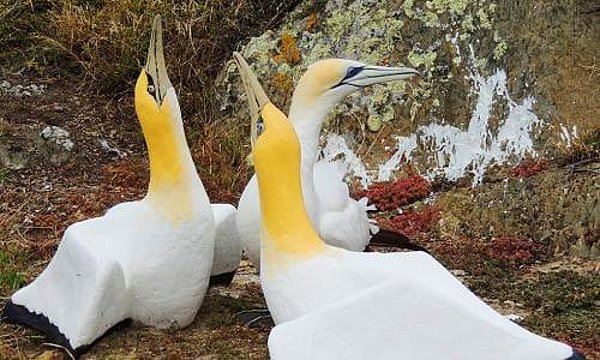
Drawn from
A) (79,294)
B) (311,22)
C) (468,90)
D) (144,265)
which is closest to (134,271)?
Answer: (144,265)

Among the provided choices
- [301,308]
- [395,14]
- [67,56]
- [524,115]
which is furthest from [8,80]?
[301,308]

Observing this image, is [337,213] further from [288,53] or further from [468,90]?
[288,53]

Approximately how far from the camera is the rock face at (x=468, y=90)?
6383 millimetres

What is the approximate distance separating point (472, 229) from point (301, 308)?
2516 mm

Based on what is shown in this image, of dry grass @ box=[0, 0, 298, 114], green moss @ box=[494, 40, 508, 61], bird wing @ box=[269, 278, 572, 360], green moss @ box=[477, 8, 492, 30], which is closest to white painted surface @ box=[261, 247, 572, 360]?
bird wing @ box=[269, 278, 572, 360]

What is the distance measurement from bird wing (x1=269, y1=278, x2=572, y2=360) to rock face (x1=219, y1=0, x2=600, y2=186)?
3113mm

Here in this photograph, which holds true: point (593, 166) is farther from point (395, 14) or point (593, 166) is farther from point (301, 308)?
point (301, 308)

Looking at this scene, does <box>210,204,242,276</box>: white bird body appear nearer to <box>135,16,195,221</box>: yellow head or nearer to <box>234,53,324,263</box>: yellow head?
<box>135,16,195,221</box>: yellow head

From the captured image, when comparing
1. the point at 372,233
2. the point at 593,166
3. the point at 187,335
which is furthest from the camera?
the point at 593,166

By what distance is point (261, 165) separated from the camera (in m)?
3.81

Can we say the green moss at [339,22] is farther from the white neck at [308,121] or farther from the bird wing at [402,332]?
the bird wing at [402,332]

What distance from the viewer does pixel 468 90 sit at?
664cm

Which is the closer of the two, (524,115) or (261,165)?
(261,165)

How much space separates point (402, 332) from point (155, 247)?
131 cm
